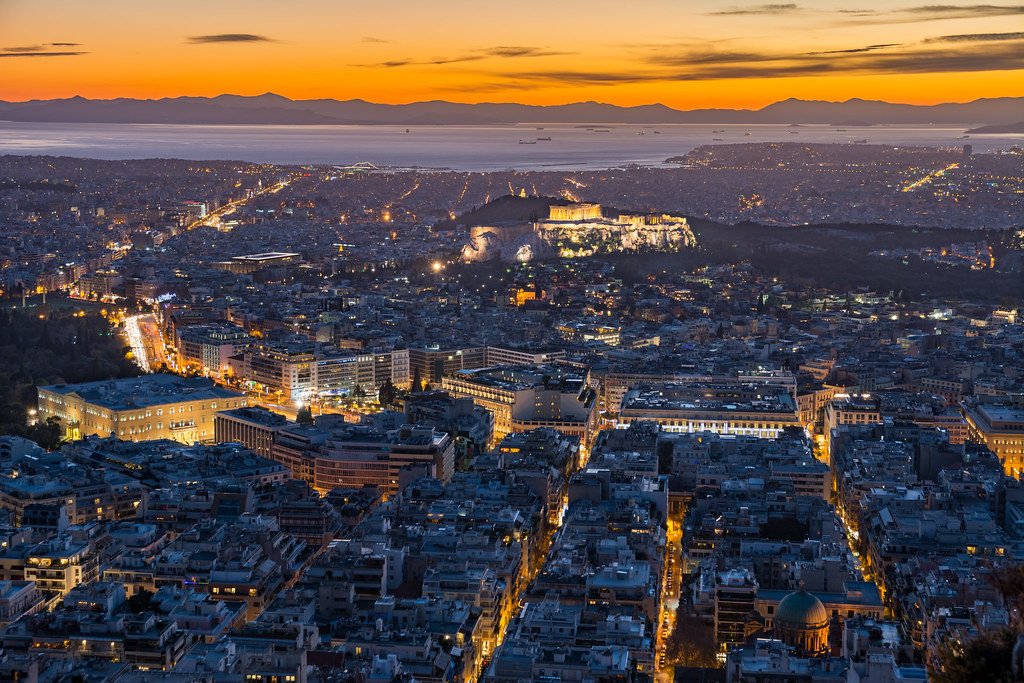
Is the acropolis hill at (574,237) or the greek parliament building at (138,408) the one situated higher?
the greek parliament building at (138,408)

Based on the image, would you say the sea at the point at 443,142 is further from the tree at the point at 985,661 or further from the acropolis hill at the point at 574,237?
the tree at the point at 985,661

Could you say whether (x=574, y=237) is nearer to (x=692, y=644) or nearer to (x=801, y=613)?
(x=692, y=644)

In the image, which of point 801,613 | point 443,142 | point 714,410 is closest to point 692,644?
point 801,613

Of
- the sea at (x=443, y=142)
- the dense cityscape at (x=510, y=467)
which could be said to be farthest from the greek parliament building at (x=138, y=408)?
the sea at (x=443, y=142)

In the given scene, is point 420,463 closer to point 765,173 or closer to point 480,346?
point 480,346

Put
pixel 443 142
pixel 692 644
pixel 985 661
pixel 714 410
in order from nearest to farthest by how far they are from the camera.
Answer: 1. pixel 985 661
2. pixel 692 644
3. pixel 714 410
4. pixel 443 142

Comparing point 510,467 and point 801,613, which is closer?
point 801,613

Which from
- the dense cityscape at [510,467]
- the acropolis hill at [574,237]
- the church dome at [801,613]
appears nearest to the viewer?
the dense cityscape at [510,467]
